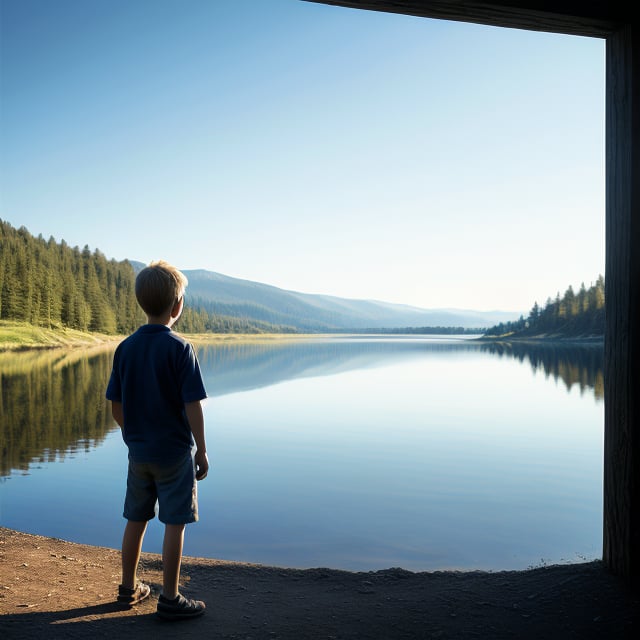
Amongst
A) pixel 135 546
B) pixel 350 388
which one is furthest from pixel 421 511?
pixel 350 388

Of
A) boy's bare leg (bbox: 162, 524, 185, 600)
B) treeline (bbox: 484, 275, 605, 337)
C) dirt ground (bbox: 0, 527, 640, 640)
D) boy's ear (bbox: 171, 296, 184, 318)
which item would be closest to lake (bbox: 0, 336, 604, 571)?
dirt ground (bbox: 0, 527, 640, 640)

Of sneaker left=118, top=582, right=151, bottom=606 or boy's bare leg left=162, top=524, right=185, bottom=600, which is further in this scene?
sneaker left=118, top=582, right=151, bottom=606

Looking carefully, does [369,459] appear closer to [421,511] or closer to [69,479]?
[421,511]

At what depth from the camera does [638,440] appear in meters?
3.73

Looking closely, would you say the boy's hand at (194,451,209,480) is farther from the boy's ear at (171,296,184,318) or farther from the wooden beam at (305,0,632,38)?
the wooden beam at (305,0,632,38)

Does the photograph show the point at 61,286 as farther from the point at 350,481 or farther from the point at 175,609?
the point at 175,609

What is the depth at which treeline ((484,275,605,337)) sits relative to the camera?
90875 millimetres

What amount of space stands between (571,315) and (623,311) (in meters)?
102

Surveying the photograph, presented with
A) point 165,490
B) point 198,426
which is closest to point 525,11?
point 198,426

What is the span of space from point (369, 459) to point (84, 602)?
26.0ft

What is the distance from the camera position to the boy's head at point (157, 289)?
3291 millimetres

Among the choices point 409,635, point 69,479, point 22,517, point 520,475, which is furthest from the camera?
point 520,475

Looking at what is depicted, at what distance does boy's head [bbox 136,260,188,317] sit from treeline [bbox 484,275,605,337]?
89.6 metres

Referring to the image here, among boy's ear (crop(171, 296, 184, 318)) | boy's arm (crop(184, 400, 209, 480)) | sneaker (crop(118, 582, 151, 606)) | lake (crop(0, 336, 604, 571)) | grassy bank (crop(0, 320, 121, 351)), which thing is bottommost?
lake (crop(0, 336, 604, 571))
